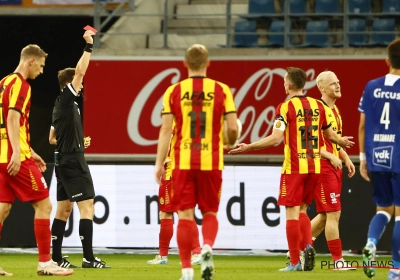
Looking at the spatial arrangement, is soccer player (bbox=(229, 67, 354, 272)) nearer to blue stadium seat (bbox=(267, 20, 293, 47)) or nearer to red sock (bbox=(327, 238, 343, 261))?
red sock (bbox=(327, 238, 343, 261))

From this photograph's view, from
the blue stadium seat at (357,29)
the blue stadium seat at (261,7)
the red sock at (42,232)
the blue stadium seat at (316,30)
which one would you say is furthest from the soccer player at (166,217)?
the blue stadium seat at (261,7)

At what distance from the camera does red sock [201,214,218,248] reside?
7575 millimetres

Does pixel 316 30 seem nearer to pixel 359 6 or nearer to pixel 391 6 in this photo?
pixel 359 6

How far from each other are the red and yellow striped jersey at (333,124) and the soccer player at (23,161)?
312 cm

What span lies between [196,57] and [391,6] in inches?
406

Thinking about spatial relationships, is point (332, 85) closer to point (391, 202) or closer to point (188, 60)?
point (391, 202)

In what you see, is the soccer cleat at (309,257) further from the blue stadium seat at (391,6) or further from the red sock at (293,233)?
the blue stadium seat at (391,6)

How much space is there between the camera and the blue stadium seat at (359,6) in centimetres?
1731

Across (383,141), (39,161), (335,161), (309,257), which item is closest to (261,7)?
(335,161)

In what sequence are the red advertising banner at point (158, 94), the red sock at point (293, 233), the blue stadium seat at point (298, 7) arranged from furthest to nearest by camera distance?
the blue stadium seat at point (298, 7) → the red advertising banner at point (158, 94) → the red sock at point (293, 233)

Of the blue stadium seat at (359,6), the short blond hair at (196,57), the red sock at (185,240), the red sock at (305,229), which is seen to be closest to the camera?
the red sock at (185,240)

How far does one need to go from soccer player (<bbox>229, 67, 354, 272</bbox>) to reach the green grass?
0.41m

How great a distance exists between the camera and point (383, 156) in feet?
27.0

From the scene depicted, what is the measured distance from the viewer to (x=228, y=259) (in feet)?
42.8
